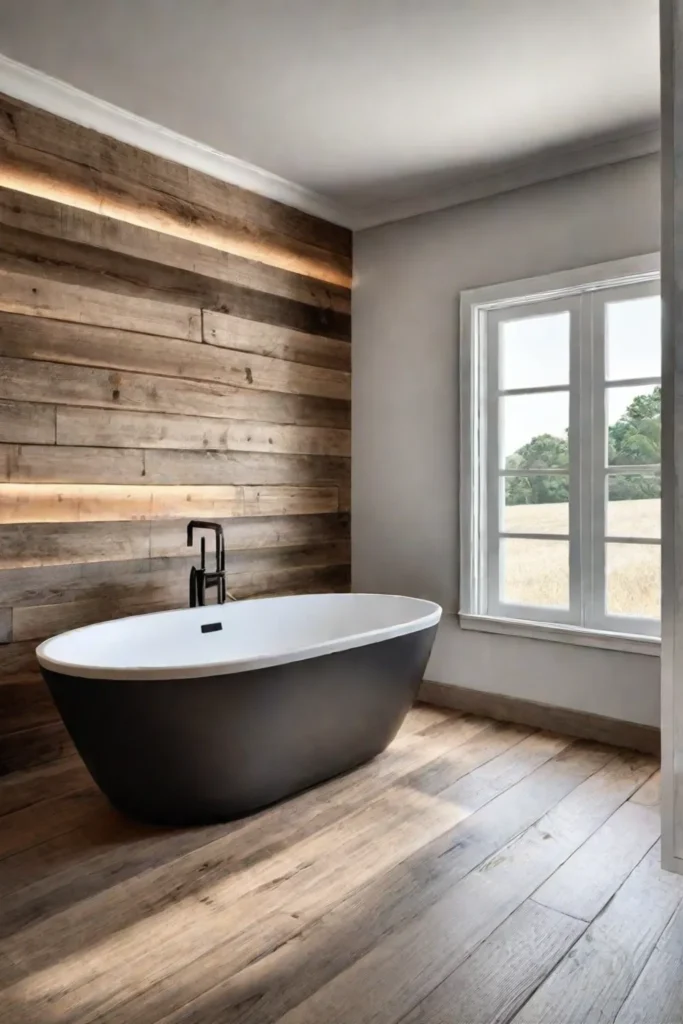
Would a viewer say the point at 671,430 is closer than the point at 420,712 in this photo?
Yes

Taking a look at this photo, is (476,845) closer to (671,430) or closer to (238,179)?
(671,430)

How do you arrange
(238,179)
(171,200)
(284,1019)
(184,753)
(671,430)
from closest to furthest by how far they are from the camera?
1. (284,1019)
2. (671,430)
3. (184,753)
4. (171,200)
5. (238,179)

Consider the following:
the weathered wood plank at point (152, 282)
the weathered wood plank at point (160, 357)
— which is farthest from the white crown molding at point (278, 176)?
the weathered wood plank at point (160, 357)

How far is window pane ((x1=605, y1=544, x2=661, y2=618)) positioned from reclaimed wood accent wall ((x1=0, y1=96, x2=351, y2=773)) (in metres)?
1.48

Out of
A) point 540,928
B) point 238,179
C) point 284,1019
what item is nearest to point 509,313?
point 238,179

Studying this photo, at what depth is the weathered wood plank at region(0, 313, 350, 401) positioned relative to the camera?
9.52 feet

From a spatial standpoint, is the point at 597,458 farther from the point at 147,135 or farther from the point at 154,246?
the point at 147,135

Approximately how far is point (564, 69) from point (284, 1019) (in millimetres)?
3018

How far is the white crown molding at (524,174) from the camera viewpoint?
A: 3193 millimetres

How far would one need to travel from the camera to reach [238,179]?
360 centimetres

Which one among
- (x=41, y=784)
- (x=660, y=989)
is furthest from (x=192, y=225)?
(x=660, y=989)

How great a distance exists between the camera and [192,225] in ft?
11.3

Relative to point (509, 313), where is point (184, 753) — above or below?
below

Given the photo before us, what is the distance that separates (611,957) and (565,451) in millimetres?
2186
